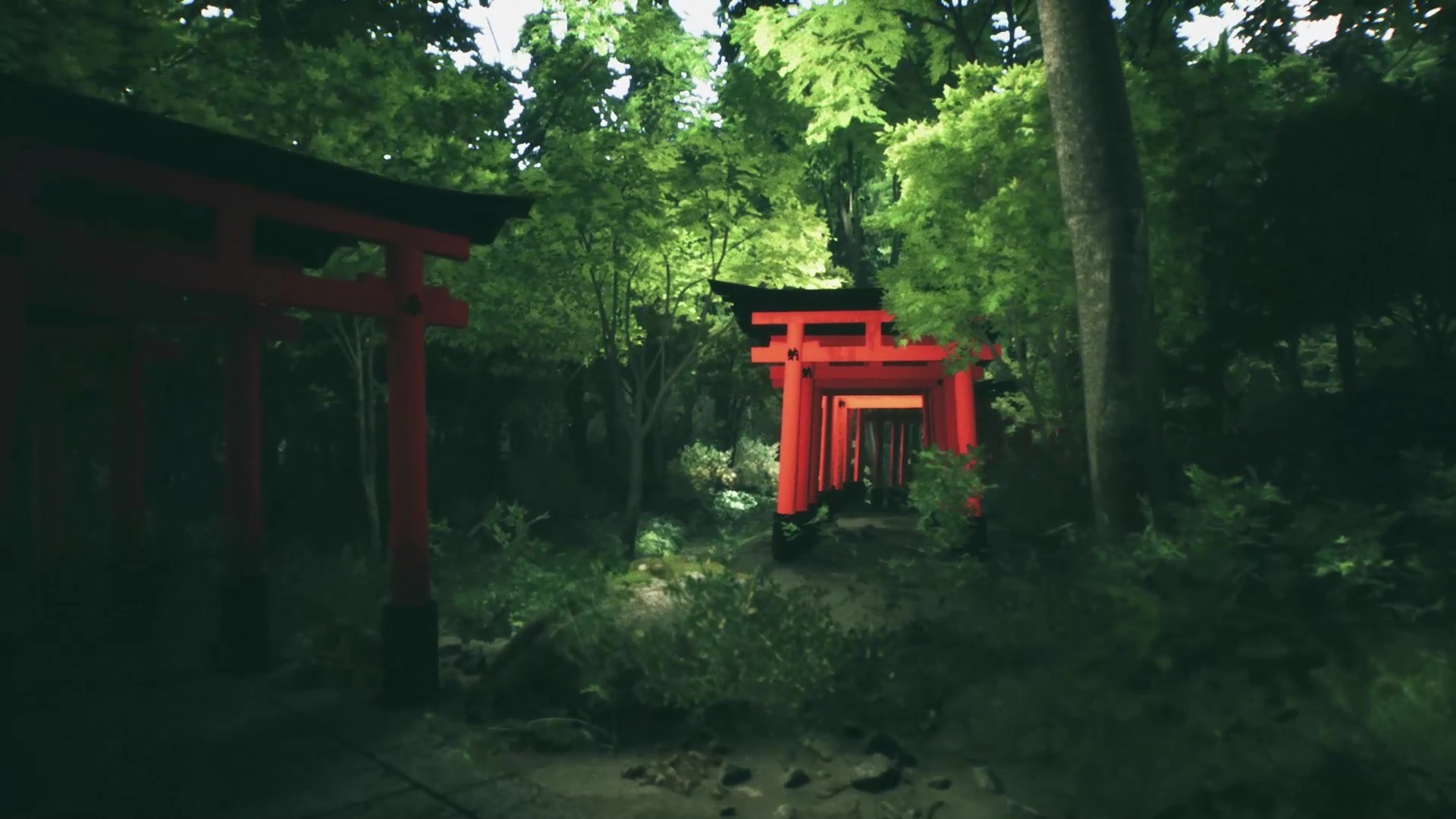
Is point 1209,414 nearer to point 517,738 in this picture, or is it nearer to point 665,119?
point 517,738

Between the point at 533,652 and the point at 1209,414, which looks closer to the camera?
the point at 533,652

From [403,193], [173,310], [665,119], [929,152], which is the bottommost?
[173,310]

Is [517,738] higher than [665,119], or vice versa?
[665,119]

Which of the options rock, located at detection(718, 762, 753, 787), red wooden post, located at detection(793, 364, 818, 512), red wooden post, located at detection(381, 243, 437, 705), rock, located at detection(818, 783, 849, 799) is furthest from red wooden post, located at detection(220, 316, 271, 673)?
red wooden post, located at detection(793, 364, 818, 512)

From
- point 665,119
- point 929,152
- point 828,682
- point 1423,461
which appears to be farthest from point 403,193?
point 665,119

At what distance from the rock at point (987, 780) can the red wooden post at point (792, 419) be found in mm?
8277

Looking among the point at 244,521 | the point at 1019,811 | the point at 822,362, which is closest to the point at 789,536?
the point at 822,362

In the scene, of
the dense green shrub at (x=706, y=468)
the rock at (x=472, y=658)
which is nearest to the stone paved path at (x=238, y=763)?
the rock at (x=472, y=658)

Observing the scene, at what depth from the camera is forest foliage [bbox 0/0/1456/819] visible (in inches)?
183

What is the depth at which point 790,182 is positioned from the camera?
1266 centimetres

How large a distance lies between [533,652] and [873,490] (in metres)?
18.5

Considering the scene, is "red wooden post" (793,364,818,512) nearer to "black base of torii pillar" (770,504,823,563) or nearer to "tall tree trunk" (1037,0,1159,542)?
"black base of torii pillar" (770,504,823,563)

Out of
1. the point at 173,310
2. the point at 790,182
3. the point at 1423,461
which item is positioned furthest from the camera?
the point at 790,182

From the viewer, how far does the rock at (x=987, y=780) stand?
4582 millimetres
